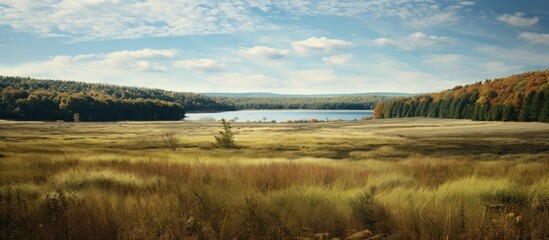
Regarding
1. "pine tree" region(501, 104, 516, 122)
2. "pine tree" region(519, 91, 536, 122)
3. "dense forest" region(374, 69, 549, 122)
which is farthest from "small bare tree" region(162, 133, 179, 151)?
"pine tree" region(501, 104, 516, 122)

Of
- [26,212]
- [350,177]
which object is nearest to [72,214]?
[26,212]

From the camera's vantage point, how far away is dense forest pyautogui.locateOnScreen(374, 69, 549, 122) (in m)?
93.6

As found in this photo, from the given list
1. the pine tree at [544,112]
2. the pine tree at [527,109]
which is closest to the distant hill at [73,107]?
the pine tree at [527,109]

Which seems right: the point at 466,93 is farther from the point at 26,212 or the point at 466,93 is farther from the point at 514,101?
the point at 26,212

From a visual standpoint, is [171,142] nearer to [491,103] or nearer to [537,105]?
[537,105]

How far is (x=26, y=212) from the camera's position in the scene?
264 inches

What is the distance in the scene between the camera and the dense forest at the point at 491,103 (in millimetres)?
93625

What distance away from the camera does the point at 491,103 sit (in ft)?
394

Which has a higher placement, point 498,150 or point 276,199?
point 276,199

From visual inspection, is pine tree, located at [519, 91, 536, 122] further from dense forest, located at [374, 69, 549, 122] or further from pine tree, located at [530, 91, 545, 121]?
pine tree, located at [530, 91, 545, 121]

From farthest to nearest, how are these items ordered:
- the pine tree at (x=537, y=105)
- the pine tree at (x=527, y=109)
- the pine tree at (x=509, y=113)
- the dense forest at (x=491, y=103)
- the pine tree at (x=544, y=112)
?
the pine tree at (x=509, y=113)
the pine tree at (x=527, y=109)
the dense forest at (x=491, y=103)
the pine tree at (x=537, y=105)
the pine tree at (x=544, y=112)

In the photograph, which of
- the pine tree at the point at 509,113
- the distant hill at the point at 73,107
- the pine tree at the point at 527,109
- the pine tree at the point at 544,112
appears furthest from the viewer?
the distant hill at the point at 73,107

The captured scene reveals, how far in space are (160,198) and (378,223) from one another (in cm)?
414

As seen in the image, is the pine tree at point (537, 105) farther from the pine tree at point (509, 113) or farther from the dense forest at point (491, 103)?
the pine tree at point (509, 113)
